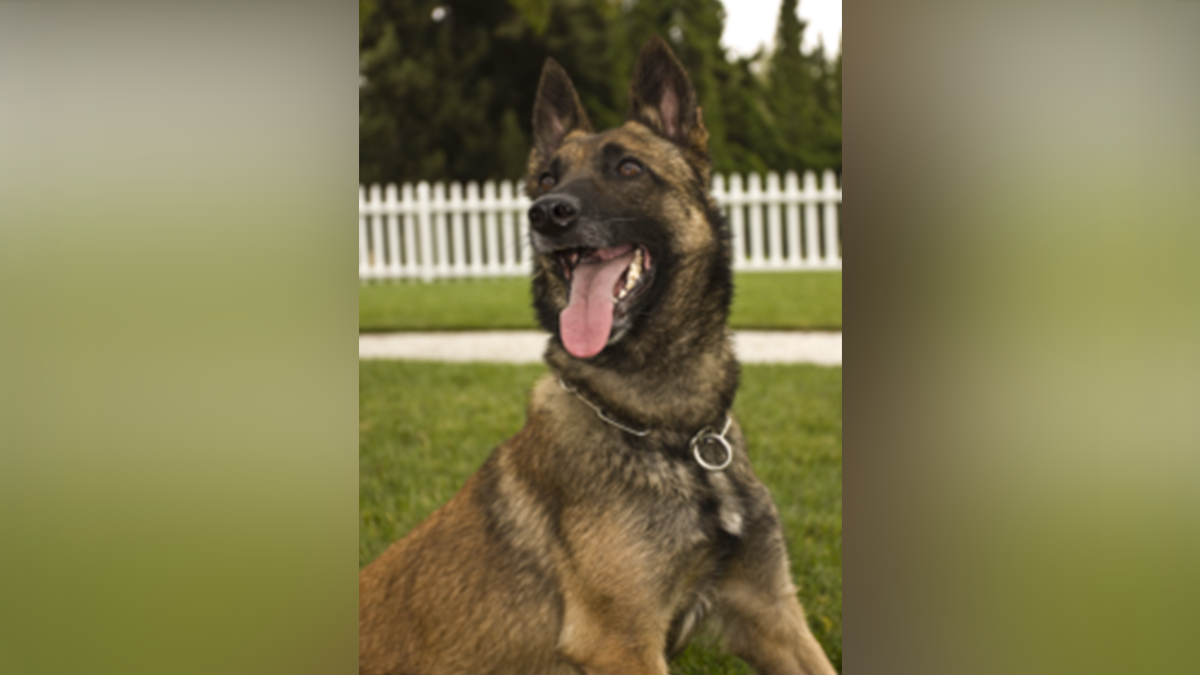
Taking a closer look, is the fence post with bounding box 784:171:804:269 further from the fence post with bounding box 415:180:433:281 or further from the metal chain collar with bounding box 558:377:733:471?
the metal chain collar with bounding box 558:377:733:471

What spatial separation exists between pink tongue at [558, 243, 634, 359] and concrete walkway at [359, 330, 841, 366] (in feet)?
17.3

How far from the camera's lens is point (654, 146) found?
2.63m

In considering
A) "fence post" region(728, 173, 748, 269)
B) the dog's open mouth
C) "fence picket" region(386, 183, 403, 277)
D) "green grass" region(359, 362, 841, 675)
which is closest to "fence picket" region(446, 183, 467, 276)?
"fence picket" region(386, 183, 403, 277)

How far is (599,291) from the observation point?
7.90 feet

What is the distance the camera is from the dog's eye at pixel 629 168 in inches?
100

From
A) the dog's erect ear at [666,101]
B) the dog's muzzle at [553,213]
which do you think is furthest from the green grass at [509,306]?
the dog's muzzle at [553,213]

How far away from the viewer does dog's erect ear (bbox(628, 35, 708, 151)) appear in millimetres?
2518

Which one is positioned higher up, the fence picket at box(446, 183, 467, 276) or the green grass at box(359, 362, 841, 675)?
the fence picket at box(446, 183, 467, 276)

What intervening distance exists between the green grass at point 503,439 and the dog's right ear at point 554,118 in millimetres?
1136

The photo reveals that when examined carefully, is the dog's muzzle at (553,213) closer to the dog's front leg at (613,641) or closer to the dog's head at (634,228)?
the dog's head at (634,228)

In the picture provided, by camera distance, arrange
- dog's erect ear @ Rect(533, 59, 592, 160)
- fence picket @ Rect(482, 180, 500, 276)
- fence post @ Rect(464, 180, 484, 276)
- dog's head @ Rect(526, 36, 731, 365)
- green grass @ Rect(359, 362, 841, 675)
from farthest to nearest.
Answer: fence post @ Rect(464, 180, 484, 276) → fence picket @ Rect(482, 180, 500, 276) → green grass @ Rect(359, 362, 841, 675) → dog's erect ear @ Rect(533, 59, 592, 160) → dog's head @ Rect(526, 36, 731, 365)
